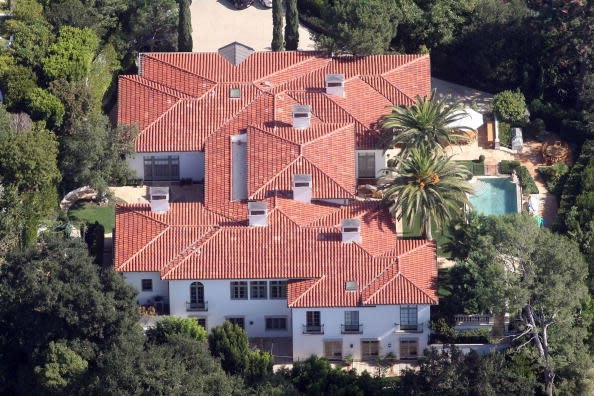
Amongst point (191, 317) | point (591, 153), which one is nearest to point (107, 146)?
point (191, 317)

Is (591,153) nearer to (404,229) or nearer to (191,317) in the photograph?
(404,229)

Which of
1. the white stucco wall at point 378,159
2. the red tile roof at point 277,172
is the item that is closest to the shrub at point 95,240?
the red tile roof at point 277,172

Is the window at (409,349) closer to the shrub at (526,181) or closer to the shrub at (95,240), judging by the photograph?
the shrub at (526,181)

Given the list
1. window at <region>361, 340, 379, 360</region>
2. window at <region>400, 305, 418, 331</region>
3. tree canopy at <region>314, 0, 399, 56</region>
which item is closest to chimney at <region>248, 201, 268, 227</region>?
window at <region>361, 340, 379, 360</region>

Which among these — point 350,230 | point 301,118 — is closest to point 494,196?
point 301,118

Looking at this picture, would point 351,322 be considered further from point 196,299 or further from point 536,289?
point 536,289
